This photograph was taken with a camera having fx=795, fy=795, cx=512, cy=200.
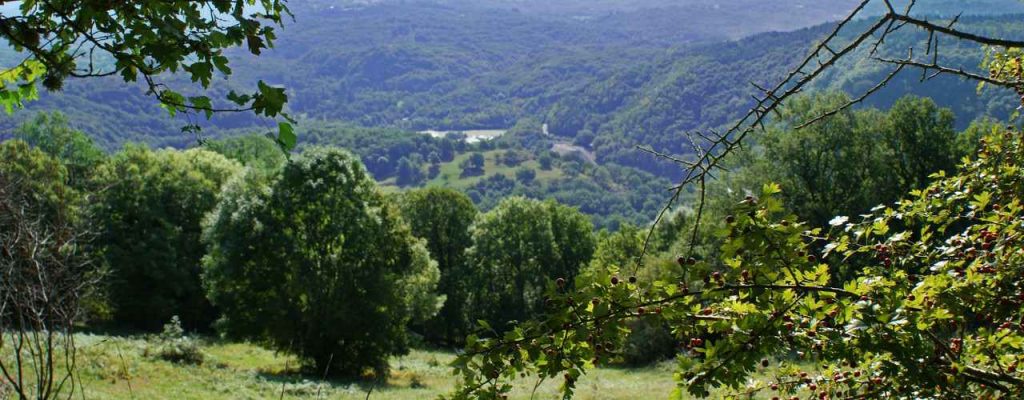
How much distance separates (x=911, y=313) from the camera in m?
3.40

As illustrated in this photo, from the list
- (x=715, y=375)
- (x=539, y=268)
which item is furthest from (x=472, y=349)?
(x=539, y=268)

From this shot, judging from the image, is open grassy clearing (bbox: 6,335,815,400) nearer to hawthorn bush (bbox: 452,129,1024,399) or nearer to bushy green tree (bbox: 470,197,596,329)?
hawthorn bush (bbox: 452,129,1024,399)

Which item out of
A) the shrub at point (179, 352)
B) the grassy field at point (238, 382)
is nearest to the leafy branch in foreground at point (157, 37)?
the grassy field at point (238, 382)

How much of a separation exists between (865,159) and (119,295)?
111ft

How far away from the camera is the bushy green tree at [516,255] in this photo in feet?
160

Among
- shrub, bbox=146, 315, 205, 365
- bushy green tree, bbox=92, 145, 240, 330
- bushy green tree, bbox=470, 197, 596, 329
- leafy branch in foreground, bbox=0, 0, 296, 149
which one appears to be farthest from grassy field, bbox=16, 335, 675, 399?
bushy green tree, bbox=470, 197, 596, 329

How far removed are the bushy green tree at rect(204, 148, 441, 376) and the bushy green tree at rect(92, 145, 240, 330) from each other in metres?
10.9

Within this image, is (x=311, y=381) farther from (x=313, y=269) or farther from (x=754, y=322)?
(x=754, y=322)

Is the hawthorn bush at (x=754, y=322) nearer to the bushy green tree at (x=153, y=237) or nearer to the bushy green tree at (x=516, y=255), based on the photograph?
the bushy green tree at (x=153, y=237)

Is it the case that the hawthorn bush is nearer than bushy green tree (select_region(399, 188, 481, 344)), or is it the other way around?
the hawthorn bush

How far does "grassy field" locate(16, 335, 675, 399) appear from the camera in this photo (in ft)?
57.6

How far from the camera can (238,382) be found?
20.7 meters

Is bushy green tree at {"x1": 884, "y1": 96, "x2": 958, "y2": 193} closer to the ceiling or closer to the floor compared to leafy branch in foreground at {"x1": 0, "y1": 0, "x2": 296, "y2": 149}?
closer to the floor

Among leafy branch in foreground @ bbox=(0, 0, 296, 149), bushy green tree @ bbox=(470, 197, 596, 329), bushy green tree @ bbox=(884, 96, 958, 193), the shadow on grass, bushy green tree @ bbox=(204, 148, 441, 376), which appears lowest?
bushy green tree @ bbox=(470, 197, 596, 329)
